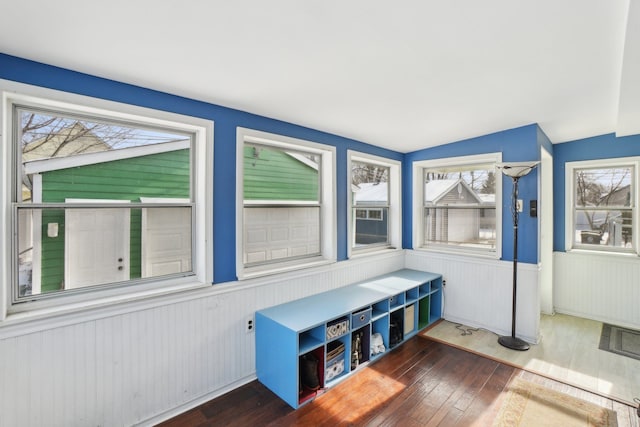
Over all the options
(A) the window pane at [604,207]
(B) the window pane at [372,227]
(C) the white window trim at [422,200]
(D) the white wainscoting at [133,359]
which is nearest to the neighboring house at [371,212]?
(B) the window pane at [372,227]

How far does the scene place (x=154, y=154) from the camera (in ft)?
7.43

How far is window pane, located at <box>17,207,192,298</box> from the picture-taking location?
1.82 meters

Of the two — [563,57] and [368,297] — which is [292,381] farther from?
[563,57]

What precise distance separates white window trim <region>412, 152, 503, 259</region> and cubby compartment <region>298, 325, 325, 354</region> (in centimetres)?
240

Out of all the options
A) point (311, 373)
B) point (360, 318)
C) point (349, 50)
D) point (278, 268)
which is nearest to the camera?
point (349, 50)

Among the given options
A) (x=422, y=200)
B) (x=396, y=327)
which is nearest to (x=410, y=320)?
(x=396, y=327)

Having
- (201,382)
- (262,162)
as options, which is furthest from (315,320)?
(262,162)

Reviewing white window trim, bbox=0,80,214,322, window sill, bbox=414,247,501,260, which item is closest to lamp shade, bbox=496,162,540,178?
window sill, bbox=414,247,501,260

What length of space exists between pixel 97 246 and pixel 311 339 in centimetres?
174

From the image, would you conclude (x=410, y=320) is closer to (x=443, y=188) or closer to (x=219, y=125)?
(x=443, y=188)

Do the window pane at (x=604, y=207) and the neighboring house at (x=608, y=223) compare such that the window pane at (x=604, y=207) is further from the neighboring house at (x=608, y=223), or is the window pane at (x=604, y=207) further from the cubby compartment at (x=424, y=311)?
the cubby compartment at (x=424, y=311)

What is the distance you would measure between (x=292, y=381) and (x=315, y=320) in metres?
0.47

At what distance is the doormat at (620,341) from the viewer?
3113 mm

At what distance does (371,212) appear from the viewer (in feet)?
13.6
